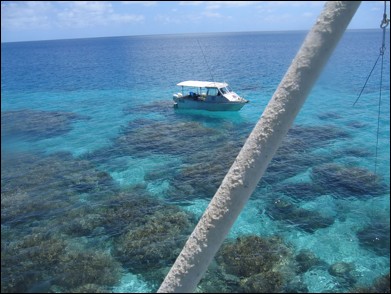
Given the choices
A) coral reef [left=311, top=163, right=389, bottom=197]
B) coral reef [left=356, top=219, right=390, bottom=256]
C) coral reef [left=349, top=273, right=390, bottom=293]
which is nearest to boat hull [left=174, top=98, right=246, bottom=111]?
coral reef [left=311, top=163, right=389, bottom=197]

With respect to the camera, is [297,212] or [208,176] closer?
[297,212]

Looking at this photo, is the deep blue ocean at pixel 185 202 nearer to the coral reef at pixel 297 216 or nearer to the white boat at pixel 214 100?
the coral reef at pixel 297 216

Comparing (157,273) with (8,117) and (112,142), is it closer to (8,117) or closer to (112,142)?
(8,117)

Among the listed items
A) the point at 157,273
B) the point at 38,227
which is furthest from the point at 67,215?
the point at 157,273

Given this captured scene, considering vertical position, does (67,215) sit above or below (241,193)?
below

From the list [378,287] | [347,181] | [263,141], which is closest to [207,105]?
[347,181]

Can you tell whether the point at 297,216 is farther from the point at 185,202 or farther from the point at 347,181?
the point at 185,202
